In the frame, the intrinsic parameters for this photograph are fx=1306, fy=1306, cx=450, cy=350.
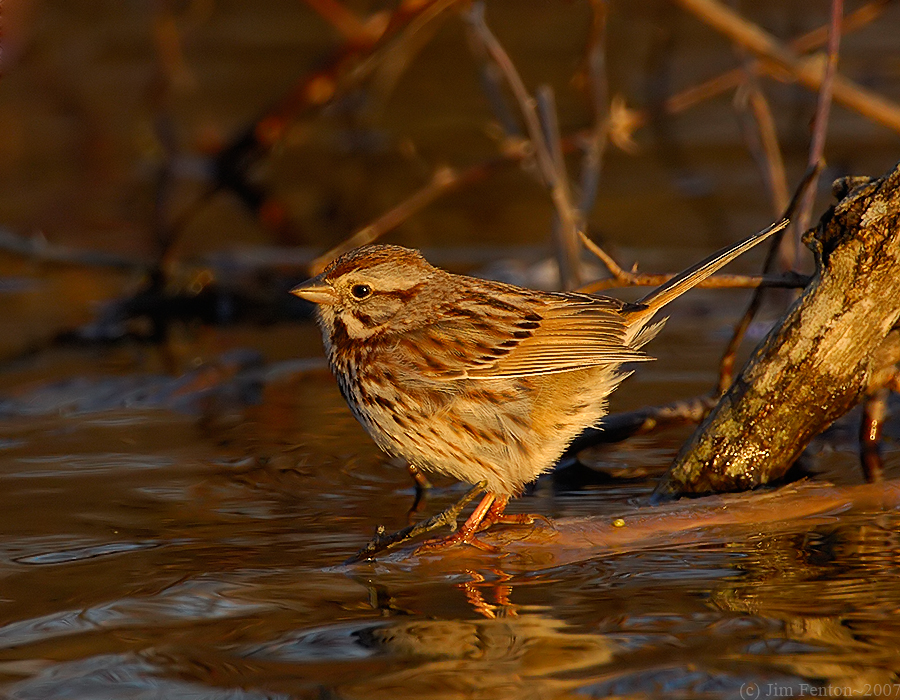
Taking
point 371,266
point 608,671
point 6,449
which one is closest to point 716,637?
point 608,671

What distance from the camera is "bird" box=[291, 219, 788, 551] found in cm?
458

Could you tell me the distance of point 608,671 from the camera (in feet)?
10.9

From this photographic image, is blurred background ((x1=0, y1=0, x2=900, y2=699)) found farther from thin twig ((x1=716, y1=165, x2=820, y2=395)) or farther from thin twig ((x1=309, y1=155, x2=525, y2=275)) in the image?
thin twig ((x1=716, y1=165, x2=820, y2=395))

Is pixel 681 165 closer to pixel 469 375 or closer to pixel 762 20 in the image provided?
pixel 762 20

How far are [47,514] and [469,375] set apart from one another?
162 centimetres

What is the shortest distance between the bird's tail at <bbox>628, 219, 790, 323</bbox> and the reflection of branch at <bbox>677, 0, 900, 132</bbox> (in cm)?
227

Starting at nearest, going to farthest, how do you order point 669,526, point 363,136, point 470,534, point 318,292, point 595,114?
point 669,526 → point 470,534 → point 318,292 → point 595,114 → point 363,136

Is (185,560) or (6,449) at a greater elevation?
(6,449)

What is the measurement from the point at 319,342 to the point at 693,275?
329 cm

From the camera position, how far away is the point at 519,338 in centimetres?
481

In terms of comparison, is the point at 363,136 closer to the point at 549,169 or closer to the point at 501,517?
the point at 549,169

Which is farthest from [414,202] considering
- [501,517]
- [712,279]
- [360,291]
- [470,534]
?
[470,534]

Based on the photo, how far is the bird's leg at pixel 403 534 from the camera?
4152 mm

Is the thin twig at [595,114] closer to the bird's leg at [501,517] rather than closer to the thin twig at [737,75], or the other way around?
the thin twig at [737,75]
